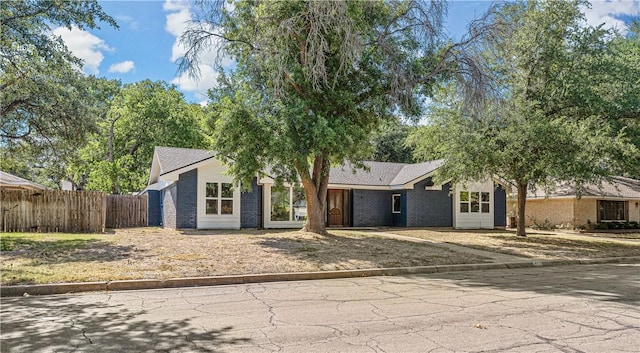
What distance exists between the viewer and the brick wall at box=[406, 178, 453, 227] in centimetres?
2692

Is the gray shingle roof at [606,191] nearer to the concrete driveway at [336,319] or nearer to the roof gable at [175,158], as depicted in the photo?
the roof gable at [175,158]

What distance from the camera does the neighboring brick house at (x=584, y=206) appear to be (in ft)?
98.1

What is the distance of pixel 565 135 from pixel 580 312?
1217cm

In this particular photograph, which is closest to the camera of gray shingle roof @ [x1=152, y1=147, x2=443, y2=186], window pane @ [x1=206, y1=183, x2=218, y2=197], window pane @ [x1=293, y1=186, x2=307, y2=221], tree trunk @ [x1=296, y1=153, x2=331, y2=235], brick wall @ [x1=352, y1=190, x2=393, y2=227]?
tree trunk @ [x1=296, y1=153, x2=331, y2=235]

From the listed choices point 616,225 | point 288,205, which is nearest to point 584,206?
point 616,225

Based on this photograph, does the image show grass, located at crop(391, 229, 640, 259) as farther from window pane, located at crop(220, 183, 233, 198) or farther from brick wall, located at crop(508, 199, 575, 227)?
brick wall, located at crop(508, 199, 575, 227)

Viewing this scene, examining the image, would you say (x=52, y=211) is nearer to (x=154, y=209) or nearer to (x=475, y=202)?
(x=154, y=209)

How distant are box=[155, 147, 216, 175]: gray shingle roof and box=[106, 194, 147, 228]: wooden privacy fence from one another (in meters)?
3.12

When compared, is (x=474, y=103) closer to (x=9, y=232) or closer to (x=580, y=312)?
(x=580, y=312)

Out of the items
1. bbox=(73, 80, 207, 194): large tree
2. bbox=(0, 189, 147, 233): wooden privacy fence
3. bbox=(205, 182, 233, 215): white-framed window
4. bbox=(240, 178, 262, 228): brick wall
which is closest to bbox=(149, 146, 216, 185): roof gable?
bbox=(205, 182, 233, 215): white-framed window

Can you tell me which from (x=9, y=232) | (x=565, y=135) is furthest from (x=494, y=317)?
(x=9, y=232)

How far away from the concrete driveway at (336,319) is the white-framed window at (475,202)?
60.4 ft

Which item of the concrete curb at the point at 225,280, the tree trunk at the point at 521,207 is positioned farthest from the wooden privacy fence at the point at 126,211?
the tree trunk at the point at 521,207

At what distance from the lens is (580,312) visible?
704cm
